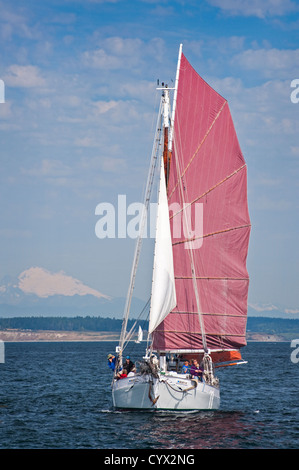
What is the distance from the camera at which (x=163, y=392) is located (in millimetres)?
33031

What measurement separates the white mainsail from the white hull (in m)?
2.56

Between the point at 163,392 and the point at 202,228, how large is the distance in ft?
33.3

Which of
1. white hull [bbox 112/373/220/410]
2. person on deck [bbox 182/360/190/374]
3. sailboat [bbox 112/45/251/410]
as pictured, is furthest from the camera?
sailboat [bbox 112/45/251/410]

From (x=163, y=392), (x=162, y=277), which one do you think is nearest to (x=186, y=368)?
(x=163, y=392)

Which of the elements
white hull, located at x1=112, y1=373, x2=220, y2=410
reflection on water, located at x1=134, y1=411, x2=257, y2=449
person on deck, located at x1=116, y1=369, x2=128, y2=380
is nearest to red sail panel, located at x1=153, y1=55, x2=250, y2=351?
person on deck, located at x1=116, y1=369, x2=128, y2=380

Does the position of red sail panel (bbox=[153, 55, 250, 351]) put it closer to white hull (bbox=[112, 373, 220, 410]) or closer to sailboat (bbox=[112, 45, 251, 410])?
sailboat (bbox=[112, 45, 251, 410])

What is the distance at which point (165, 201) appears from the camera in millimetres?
34469

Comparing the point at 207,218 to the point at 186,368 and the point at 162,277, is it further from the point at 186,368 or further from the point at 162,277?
the point at 186,368

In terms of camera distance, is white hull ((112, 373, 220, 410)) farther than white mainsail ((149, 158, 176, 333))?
No

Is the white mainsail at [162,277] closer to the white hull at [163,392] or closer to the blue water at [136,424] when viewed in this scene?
the white hull at [163,392]

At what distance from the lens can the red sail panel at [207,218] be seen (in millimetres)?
38250

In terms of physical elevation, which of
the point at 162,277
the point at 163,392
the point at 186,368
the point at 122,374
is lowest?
the point at 163,392

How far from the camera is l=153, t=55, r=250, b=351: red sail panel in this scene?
1506 inches

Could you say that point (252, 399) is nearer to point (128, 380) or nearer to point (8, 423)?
point (128, 380)
